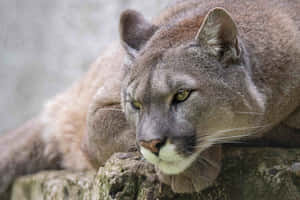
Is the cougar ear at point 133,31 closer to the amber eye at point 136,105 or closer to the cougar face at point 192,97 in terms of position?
the cougar face at point 192,97

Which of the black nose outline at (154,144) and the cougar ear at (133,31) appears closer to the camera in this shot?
the black nose outline at (154,144)

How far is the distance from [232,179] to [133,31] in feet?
4.66

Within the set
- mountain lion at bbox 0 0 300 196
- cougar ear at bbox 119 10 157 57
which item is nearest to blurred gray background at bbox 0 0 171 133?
cougar ear at bbox 119 10 157 57

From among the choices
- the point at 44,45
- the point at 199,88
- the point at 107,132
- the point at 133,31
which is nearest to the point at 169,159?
the point at 199,88

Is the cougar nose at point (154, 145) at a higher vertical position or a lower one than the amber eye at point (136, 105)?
lower

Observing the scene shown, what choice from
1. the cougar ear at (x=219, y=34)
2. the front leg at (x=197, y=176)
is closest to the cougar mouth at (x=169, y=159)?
the front leg at (x=197, y=176)

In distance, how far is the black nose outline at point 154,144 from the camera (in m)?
2.84

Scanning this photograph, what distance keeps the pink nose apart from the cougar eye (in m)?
0.33

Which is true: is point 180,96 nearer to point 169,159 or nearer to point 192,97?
point 192,97

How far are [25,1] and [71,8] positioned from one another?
160 centimetres

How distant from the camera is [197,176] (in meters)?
3.19

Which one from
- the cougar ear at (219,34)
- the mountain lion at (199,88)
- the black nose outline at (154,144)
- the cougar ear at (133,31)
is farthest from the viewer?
the cougar ear at (133,31)

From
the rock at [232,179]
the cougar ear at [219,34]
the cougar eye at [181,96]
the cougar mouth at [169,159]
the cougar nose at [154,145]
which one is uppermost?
the cougar ear at [219,34]

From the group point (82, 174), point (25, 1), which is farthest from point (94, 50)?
point (82, 174)
